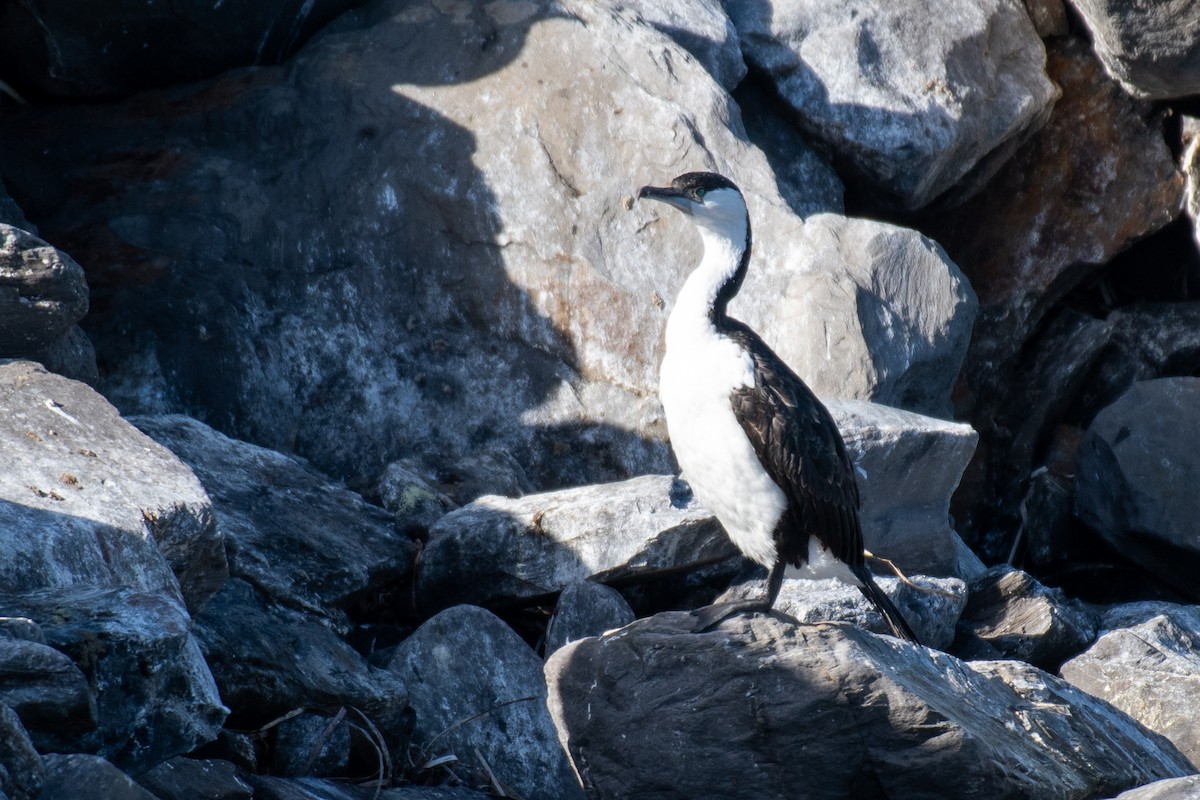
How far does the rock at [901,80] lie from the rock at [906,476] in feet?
7.96

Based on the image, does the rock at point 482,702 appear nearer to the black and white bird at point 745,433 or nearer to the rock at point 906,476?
the black and white bird at point 745,433

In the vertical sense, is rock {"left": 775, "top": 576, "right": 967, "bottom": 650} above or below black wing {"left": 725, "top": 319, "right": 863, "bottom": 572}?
below

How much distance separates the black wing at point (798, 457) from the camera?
14.9 ft

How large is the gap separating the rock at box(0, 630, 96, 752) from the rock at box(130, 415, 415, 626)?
6.49 ft

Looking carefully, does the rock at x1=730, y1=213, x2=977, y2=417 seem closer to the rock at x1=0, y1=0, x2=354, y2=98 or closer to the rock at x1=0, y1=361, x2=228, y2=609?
the rock at x1=0, y1=0, x2=354, y2=98

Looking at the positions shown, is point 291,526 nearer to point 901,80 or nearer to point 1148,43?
point 901,80

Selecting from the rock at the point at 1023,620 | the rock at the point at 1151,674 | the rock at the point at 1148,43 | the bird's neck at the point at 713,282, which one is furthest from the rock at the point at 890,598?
the rock at the point at 1148,43

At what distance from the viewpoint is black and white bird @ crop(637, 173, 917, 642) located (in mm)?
4559

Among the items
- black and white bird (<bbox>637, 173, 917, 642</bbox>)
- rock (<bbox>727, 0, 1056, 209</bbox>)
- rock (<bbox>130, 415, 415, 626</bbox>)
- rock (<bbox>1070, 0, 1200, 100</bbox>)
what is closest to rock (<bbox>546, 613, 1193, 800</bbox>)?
black and white bird (<bbox>637, 173, 917, 642</bbox>)

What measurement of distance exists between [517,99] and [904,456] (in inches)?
110

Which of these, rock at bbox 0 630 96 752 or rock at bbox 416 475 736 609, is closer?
rock at bbox 0 630 96 752

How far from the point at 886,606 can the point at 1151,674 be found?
1.76m

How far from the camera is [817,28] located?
27.5 ft

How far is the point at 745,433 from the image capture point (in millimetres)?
4559
